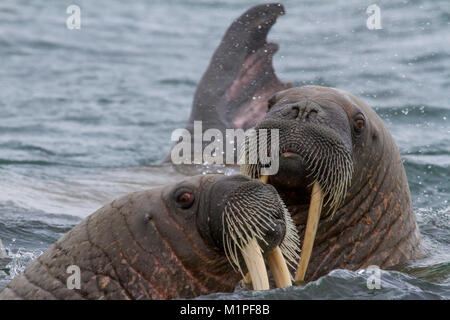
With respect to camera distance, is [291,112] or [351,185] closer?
[291,112]

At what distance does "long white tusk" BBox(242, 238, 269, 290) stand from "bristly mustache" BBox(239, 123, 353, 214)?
1.07 meters

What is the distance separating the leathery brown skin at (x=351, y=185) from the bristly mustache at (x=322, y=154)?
0.06ft

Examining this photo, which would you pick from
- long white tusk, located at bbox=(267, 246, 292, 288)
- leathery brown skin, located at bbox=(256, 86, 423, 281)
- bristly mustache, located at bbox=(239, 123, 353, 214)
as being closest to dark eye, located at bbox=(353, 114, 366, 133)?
leathery brown skin, located at bbox=(256, 86, 423, 281)

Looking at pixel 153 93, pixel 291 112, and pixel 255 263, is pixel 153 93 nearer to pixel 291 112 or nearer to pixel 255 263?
pixel 291 112

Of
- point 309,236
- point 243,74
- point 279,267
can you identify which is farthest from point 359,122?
point 243,74

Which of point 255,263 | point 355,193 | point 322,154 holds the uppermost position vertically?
point 322,154

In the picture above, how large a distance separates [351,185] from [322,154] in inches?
19.5

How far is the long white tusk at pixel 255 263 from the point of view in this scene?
203 inches

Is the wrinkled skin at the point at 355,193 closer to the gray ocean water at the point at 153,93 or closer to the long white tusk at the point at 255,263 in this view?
the gray ocean water at the point at 153,93

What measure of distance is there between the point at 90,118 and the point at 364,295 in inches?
409

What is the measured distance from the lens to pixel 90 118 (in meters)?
15.7

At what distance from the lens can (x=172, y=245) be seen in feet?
17.4

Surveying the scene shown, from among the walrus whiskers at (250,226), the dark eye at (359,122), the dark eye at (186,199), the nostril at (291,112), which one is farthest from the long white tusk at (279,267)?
the dark eye at (359,122)

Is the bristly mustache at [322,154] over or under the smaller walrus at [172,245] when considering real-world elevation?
over
